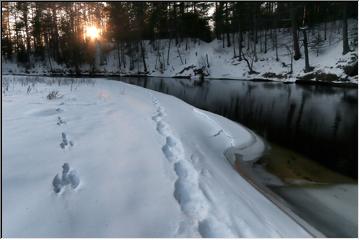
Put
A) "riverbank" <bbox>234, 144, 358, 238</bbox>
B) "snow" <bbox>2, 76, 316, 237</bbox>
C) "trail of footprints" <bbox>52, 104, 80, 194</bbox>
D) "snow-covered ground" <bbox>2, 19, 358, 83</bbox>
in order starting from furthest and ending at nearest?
1. "snow-covered ground" <bbox>2, 19, 358, 83</bbox>
2. "riverbank" <bbox>234, 144, 358, 238</bbox>
3. "trail of footprints" <bbox>52, 104, 80, 194</bbox>
4. "snow" <bbox>2, 76, 316, 237</bbox>

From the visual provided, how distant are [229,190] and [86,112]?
5212 millimetres

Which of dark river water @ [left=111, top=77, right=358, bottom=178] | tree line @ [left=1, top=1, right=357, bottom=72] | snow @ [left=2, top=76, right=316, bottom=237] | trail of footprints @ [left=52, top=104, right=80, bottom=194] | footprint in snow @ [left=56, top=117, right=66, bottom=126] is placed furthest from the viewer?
tree line @ [left=1, top=1, right=357, bottom=72]

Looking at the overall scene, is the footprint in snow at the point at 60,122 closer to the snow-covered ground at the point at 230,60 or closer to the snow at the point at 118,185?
the snow at the point at 118,185

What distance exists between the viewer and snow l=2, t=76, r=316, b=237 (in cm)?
365

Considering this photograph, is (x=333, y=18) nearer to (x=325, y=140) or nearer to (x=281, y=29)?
(x=281, y=29)

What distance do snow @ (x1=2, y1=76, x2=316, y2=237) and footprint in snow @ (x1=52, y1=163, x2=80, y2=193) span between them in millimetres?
12

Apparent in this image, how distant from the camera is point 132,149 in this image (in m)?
6.28

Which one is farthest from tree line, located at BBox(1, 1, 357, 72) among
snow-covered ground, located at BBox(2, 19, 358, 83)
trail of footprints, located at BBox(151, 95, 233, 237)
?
trail of footprints, located at BBox(151, 95, 233, 237)

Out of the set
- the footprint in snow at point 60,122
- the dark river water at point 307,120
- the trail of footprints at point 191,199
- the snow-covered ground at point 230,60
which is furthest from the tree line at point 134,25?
the trail of footprints at point 191,199

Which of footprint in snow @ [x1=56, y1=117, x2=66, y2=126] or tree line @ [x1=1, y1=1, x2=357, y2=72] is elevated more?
tree line @ [x1=1, y1=1, x2=357, y2=72]

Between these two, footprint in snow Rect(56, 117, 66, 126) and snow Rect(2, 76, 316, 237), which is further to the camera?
footprint in snow Rect(56, 117, 66, 126)

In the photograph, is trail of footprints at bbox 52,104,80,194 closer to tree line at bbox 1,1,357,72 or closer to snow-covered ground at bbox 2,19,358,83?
snow-covered ground at bbox 2,19,358,83

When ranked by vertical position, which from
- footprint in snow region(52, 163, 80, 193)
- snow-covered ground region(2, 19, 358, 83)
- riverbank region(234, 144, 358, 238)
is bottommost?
riverbank region(234, 144, 358, 238)

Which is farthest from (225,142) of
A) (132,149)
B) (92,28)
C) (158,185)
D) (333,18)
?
(92,28)
